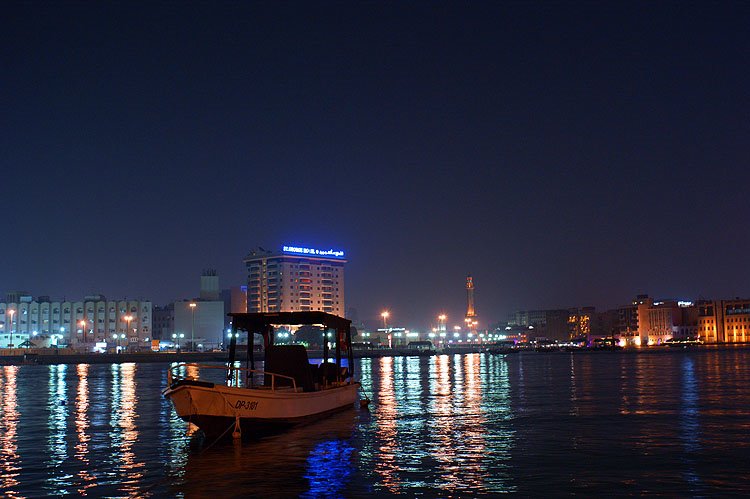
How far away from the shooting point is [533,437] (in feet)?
90.8

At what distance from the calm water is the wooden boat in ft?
2.60

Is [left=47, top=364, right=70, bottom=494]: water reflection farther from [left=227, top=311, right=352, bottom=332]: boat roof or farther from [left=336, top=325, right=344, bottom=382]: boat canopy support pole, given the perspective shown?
[left=336, top=325, right=344, bottom=382]: boat canopy support pole

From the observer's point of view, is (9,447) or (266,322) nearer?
(9,447)

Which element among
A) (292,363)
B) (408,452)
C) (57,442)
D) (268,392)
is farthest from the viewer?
(292,363)

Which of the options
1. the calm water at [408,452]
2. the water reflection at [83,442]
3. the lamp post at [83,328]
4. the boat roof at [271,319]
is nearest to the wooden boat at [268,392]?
the boat roof at [271,319]

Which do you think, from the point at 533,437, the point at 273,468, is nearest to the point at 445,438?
the point at 533,437

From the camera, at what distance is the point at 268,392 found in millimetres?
27578

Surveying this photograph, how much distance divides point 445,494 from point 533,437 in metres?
10.8

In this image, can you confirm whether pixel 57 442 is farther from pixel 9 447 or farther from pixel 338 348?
pixel 338 348

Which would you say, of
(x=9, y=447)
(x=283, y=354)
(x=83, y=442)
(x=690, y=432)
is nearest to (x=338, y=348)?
(x=283, y=354)

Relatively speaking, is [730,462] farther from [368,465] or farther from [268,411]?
[268,411]

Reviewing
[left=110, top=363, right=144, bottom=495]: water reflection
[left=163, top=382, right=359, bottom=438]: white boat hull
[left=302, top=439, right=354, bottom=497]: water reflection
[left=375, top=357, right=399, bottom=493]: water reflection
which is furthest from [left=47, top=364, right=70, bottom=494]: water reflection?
[left=375, top=357, right=399, bottom=493]: water reflection

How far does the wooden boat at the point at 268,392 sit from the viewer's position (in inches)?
1006

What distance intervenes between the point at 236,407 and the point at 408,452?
6.37 metres
